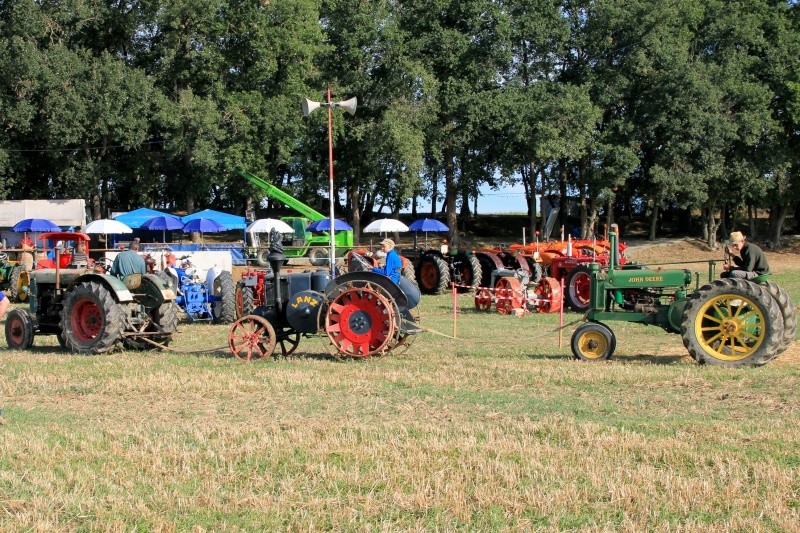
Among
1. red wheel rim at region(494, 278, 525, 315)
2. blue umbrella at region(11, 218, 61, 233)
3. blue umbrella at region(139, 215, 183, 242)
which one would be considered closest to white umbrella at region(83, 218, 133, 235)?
blue umbrella at region(139, 215, 183, 242)

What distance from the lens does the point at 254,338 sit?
11.1 meters

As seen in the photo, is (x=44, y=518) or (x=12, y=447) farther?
(x=12, y=447)

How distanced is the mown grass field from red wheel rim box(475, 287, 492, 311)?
27.6 ft

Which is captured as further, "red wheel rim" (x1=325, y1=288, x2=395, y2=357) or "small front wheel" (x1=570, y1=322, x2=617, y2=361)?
"small front wheel" (x1=570, y1=322, x2=617, y2=361)

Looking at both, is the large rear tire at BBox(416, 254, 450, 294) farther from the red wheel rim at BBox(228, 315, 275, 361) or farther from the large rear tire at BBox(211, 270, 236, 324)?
the red wheel rim at BBox(228, 315, 275, 361)

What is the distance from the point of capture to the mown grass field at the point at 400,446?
5035mm

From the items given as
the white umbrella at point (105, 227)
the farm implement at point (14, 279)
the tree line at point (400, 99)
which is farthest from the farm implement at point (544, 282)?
the tree line at point (400, 99)

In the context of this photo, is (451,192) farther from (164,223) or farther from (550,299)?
(550,299)

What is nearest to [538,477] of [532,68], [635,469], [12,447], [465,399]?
[635,469]

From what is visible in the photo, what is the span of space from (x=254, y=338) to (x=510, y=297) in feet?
27.7

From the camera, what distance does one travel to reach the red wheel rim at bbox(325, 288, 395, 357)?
10844 mm

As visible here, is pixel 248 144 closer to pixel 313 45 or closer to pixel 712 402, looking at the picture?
pixel 313 45

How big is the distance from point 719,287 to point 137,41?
32.7 m

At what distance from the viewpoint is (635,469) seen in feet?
18.9
